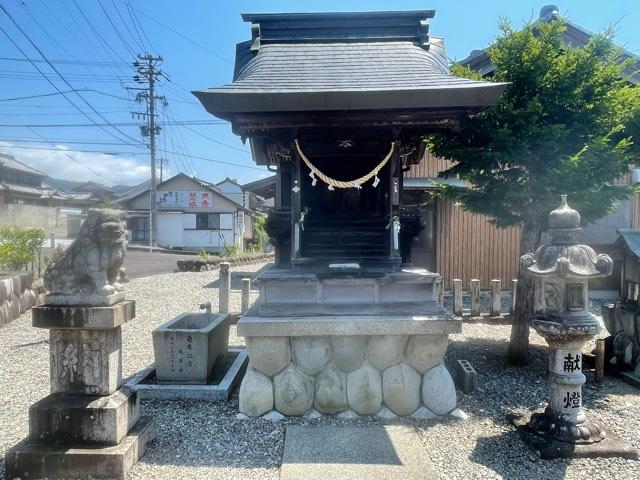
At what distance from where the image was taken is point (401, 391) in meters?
4.85

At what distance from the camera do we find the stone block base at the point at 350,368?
4.82 meters

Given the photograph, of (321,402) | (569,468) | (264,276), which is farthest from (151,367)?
(569,468)

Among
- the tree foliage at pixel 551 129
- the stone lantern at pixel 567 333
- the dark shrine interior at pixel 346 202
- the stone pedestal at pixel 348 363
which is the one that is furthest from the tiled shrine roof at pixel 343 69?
the stone pedestal at pixel 348 363

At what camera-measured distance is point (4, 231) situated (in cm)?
1120

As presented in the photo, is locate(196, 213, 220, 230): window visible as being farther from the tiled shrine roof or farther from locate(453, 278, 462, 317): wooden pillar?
the tiled shrine roof

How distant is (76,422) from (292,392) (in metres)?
2.30

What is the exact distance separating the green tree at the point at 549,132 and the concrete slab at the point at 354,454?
394cm

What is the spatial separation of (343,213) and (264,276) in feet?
7.47

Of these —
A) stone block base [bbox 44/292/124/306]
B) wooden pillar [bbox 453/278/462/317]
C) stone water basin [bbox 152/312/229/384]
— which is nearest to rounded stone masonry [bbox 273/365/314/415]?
stone water basin [bbox 152/312/229/384]

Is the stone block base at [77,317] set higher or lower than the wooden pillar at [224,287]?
higher

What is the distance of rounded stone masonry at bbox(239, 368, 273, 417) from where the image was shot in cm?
481

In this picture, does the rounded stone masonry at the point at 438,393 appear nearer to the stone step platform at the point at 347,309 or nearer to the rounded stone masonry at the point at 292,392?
the stone step platform at the point at 347,309

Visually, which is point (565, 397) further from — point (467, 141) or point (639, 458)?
point (467, 141)

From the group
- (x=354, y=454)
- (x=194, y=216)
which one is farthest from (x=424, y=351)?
(x=194, y=216)
